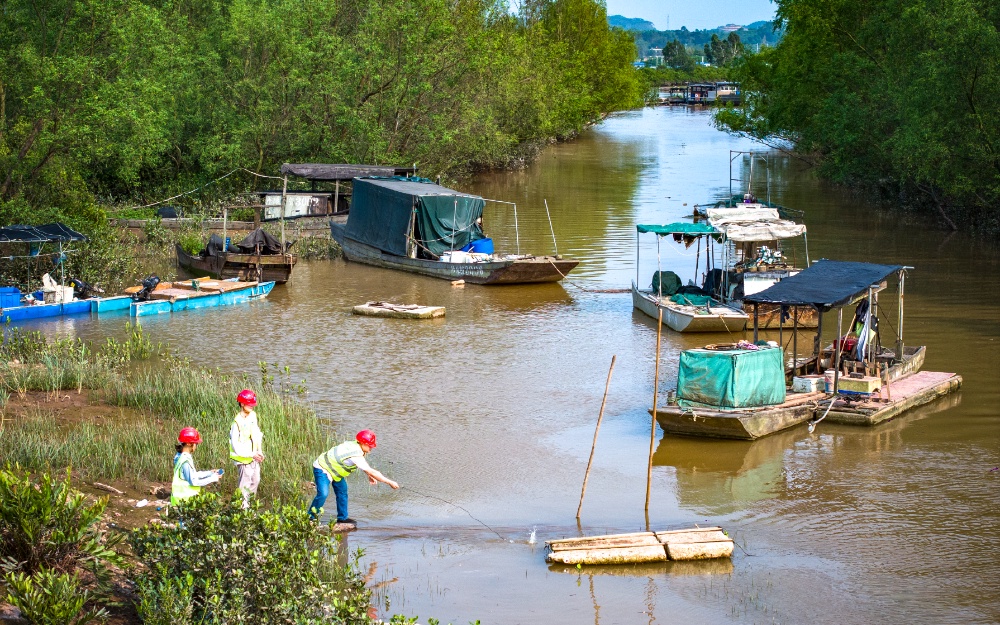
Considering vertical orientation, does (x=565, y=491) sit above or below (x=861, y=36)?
below

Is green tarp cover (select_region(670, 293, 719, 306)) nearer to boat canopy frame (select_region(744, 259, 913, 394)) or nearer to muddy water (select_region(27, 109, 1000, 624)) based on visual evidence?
muddy water (select_region(27, 109, 1000, 624))

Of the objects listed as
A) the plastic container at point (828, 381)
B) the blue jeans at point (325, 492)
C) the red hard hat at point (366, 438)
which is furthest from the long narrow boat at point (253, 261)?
the red hard hat at point (366, 438)

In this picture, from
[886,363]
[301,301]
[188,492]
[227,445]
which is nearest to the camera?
[188,492]

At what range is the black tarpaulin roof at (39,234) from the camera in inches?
1020

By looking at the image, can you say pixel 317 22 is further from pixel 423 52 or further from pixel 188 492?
pixel 188 492

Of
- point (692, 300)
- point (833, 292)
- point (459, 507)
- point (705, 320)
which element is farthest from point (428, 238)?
point (459, 507)

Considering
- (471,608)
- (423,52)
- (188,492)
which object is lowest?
(471,608)

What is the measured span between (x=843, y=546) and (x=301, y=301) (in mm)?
18724

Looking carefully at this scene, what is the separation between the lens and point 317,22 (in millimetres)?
46000

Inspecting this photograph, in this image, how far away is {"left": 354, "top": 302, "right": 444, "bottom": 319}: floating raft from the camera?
88.3 feet

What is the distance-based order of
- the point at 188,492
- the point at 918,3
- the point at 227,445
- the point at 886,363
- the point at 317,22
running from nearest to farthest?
the point at 188,492 < the point at 227,445 < the point at 886,363 < the point at 918,3 < the point at 317,22

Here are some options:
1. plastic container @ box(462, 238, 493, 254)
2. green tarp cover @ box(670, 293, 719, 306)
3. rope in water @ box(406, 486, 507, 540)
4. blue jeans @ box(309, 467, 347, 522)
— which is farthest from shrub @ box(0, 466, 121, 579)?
plastic container @ box(462, 238, 493, 254)

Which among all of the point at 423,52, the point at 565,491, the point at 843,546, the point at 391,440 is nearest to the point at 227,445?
the point at 391,440

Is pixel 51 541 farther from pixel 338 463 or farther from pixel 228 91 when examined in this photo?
pixel 228 91
